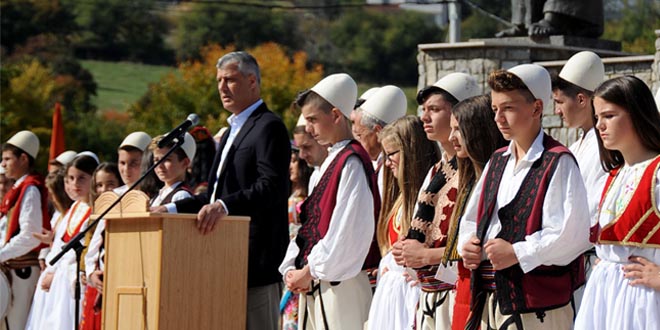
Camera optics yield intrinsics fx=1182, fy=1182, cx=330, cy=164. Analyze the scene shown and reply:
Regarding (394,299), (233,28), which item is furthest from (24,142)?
(233,28)

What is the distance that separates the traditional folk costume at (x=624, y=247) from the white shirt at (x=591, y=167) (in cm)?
61

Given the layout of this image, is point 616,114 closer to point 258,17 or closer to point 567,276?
point 567,276

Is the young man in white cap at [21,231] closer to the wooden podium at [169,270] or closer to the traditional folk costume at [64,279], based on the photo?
the traditional folk costume at [64,279]

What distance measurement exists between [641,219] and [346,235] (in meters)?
1.89

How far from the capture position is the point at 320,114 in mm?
6535

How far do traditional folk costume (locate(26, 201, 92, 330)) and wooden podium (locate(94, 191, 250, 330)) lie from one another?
9.53 ft

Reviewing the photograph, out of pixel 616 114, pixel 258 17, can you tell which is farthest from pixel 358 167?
pixel 258 17

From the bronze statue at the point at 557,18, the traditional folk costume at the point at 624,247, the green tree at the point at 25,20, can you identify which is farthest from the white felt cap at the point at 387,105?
the green tree at the point at 25,20

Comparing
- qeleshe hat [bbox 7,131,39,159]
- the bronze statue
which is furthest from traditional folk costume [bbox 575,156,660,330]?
the bronze statue

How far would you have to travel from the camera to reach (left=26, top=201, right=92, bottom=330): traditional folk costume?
8.98 m

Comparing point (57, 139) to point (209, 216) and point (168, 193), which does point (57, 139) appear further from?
point (209, 216)

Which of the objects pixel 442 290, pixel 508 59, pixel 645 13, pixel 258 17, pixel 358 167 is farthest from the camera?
pixel 258 17

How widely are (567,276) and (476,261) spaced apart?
1.24ft

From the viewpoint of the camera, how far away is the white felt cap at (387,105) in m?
7.29
